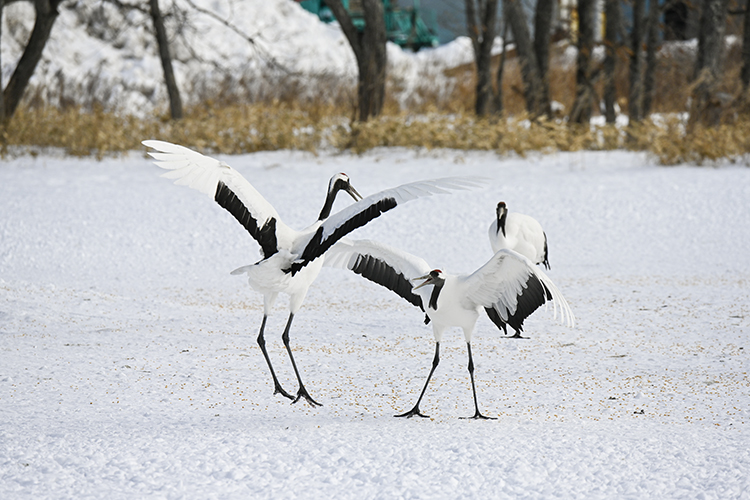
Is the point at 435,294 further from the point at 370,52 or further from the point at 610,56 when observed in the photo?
the point at 610,56

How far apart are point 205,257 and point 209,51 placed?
48.5 ft

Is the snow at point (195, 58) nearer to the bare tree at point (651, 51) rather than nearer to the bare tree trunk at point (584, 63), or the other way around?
the bare tree at point (651, 51)

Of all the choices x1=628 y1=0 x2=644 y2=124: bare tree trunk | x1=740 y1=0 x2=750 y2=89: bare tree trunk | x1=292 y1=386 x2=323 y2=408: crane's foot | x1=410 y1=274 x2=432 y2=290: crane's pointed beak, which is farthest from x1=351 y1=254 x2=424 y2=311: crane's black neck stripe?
x1=740 y1=0 x2=750 y2=89: bare tree trunk

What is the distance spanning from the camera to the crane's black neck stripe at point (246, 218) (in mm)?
3865

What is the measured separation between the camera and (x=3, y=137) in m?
11.4

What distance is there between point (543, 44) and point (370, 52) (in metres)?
3.24

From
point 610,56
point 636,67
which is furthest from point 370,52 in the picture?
point 636,67

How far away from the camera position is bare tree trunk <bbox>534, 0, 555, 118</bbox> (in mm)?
13695

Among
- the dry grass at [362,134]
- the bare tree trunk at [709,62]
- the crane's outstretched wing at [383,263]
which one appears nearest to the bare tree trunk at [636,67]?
the dry grass at [362,134]

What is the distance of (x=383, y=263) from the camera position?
4090 mm

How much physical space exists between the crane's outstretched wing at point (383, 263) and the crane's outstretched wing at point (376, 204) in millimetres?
496

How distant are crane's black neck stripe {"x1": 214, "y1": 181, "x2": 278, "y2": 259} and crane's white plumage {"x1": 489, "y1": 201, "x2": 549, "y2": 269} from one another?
2.27 metres

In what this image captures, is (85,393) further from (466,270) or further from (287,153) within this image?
(287,153)

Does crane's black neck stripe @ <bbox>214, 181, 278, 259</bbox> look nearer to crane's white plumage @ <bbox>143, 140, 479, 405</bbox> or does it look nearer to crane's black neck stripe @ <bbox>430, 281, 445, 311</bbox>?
crane's white plumage @ <bbox>143, 140, 479, 405</bbox>
